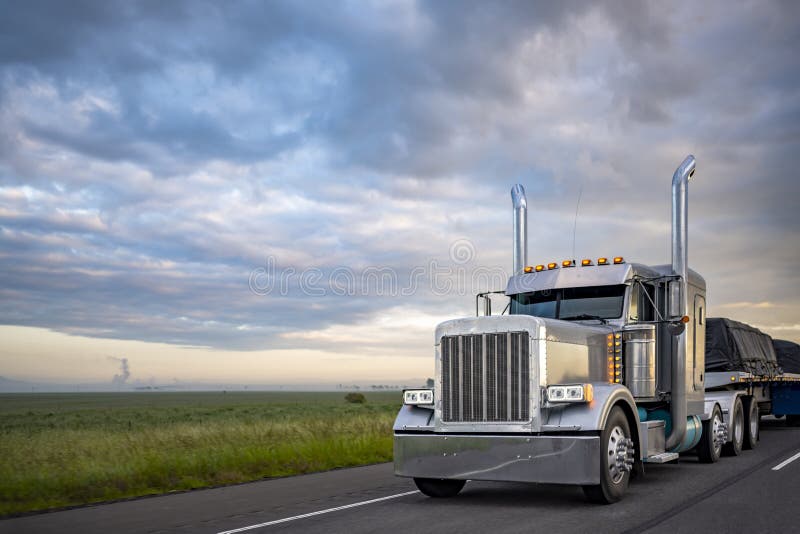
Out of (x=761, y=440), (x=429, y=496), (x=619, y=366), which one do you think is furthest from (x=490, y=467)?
(x=761, y=440)

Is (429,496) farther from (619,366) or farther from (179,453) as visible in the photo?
(179,453)

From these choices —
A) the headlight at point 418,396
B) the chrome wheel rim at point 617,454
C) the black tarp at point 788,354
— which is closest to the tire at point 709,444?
the chrome wheel rim at point 617,454

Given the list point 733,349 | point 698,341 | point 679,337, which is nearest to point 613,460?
point 679,337

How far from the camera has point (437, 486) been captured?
10539mm

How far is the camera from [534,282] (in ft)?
40.2

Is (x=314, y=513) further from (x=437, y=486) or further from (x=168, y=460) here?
(x=168, y=460)

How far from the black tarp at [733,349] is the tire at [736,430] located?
1626mm

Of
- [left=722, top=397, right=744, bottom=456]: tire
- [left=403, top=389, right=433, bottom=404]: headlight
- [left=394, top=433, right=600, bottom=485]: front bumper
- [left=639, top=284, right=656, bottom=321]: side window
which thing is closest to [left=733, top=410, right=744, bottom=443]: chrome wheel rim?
[left=722, top=397, right=744, bottom=456]: tire

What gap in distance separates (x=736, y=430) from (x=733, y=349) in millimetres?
3280

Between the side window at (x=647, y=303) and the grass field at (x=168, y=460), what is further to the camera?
the side window at (x=647, y=303)

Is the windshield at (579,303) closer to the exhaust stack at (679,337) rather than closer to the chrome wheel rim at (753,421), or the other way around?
the exhaust stack at (679,337)

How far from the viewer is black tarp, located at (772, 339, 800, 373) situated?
24438mm

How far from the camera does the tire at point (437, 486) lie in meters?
10.5

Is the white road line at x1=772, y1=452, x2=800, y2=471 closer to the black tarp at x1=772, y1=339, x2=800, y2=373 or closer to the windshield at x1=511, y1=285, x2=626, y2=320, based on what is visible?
the windshield at x1=511, y1=285, x2=626, y2=320
